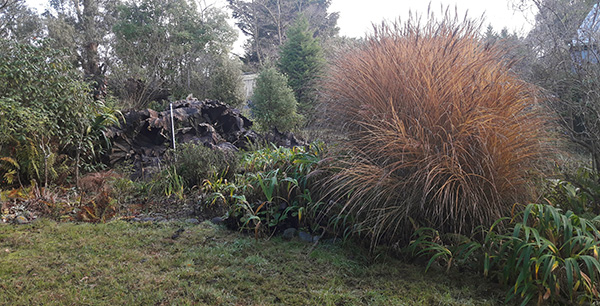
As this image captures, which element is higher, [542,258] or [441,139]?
[441,139]

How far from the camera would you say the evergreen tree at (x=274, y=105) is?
9102 mm

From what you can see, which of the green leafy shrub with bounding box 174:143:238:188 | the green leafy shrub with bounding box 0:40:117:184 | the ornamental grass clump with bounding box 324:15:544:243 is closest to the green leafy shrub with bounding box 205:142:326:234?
the ornamental grass clump with bounding box 324:15:544:243

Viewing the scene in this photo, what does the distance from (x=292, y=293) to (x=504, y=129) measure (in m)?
1.49

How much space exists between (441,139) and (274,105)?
24.3 feet

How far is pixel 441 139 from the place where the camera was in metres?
2.02

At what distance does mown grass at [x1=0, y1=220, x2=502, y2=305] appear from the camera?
175cm

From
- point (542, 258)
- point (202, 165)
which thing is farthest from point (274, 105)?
point (542, 258)

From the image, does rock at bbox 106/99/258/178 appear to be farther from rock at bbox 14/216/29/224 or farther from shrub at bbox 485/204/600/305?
shrub at bbox 485/204/600/305

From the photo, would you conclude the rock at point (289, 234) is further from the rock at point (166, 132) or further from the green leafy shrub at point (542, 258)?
the rock at point (166, 132)

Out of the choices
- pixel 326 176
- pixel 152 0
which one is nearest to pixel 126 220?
pixel 326 176

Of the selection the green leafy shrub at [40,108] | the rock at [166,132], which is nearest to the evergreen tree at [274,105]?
the rock at [166,132]

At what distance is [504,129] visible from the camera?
80.6 inches

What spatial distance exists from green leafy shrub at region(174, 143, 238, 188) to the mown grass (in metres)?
1.63

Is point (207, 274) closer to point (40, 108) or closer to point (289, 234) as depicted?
point (289, 234)
